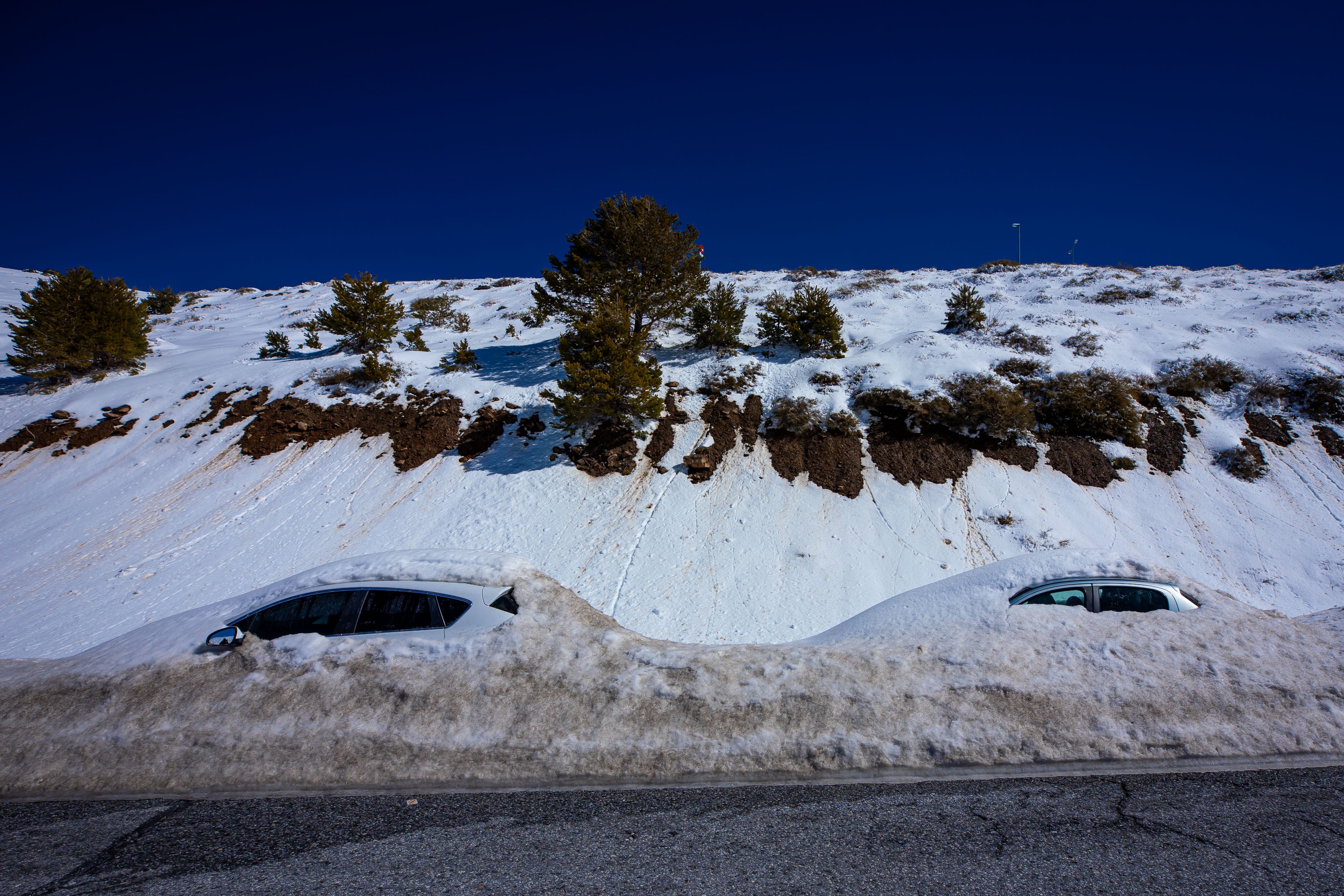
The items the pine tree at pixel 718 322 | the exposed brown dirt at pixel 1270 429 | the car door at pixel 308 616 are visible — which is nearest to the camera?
the car door at pixel 308 616

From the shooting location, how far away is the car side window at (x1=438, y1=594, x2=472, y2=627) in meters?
6.08

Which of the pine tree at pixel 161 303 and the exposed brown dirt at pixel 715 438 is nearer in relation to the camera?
the exposed brown dirt at pixel 715 438

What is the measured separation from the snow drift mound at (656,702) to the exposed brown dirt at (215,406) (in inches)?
705

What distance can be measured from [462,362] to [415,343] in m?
4.42

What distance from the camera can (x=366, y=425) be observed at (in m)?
19.7

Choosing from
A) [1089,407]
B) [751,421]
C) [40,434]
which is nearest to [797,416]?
[751,421]

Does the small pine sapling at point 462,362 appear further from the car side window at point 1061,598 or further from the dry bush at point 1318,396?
the dry bush at point 1318,396

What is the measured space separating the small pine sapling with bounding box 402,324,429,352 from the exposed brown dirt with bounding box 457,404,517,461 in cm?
802

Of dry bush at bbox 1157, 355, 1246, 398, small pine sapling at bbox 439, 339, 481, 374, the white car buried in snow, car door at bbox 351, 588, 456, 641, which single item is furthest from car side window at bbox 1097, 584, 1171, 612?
small pine sapling at bbox 439, 339, 481, 374

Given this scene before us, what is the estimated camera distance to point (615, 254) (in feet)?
72.5

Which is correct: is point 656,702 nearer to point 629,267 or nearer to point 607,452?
point 607,452

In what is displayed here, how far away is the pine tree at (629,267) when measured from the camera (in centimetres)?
2170

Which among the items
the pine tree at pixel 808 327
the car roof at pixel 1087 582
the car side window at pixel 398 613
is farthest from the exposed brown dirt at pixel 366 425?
the car roof at pixel 1087 582

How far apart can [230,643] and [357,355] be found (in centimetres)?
2121
